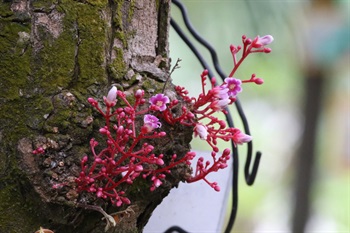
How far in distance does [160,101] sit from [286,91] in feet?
7.68

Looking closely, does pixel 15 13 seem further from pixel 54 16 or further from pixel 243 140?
pixel 243 140

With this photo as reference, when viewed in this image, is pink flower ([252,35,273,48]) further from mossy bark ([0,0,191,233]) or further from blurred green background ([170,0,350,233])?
blurred green background ([170,0,350,233])

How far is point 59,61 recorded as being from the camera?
0.48 m

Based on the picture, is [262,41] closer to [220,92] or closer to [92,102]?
[220,92]

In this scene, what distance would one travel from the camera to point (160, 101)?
1.48 feet

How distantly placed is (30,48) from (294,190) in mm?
2362

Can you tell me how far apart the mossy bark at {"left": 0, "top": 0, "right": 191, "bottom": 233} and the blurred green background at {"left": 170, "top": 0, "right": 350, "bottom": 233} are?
4.90 ft

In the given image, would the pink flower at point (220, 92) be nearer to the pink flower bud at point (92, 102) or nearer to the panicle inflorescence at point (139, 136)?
the panicle inflorescence at point (139, 136)

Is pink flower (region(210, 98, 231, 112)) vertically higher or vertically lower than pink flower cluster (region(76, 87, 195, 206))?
higher

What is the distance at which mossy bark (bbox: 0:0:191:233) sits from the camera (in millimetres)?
455

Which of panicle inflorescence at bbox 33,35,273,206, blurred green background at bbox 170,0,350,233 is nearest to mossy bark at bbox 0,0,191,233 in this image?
panicle inflorescence at bbox 33,35,273,206

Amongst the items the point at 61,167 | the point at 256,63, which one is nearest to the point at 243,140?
the point at 61,167

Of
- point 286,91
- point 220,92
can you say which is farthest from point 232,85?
point 286,91

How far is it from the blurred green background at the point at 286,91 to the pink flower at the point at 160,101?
1552 mm
